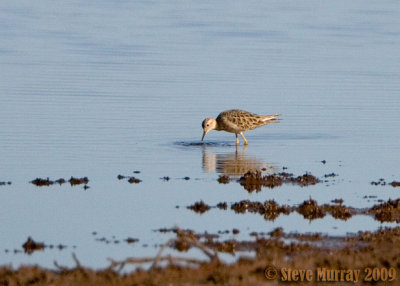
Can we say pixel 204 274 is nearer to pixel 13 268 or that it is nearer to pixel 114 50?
pixel 13 268

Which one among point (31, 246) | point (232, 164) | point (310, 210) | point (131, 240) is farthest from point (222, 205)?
point (232, 164)

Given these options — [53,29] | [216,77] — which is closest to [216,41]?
[53,29]

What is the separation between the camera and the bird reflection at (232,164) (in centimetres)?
1848

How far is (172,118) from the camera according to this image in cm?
2427

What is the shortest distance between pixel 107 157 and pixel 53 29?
23746 mm

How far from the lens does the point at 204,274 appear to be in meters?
10.7

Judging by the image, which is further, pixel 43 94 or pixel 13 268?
pixel 43 94

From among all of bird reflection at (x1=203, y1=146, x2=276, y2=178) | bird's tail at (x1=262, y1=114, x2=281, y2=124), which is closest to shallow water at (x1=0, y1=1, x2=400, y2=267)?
bird reflection at (x1=203, y1=146, x2=276, y2=178)

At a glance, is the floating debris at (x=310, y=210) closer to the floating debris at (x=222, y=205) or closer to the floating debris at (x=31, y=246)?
the floating debris at (x=222, y=205)

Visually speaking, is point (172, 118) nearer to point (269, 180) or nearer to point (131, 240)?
point (269, 180)

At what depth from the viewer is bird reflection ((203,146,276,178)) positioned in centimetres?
1848

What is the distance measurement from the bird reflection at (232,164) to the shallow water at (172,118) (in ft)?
0.20

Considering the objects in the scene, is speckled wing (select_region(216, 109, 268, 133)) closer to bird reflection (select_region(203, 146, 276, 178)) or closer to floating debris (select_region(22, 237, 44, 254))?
bird reflection (select_region(203, 146, 276, 178))

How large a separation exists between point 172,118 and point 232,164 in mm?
5102
